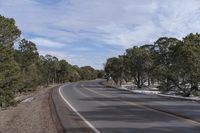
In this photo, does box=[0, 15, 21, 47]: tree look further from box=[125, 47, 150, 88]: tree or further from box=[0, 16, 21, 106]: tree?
box=[125, 47, 150, 88]: tree

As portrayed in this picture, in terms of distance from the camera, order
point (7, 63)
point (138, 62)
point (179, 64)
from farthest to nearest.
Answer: point (138, 62), point (179, 64), point (7, 63)

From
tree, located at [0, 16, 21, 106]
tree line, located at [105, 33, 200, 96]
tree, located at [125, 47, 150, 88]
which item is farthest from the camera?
tree, located at [125, 47, 150, 88]

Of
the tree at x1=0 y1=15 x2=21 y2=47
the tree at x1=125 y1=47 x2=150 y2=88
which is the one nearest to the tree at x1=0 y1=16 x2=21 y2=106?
the tree at x1=0 y1=15 x2=21 y2=47

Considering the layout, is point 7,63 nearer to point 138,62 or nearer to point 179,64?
point 179,64

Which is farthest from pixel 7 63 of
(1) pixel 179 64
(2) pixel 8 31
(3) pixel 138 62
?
(3) pixel 138 62

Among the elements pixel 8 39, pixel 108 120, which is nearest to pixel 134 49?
pixel 8 39

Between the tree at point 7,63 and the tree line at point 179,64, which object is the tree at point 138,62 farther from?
the tree at point 7,63

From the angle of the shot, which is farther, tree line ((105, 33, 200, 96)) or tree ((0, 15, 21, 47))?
tree line ((105, 33, 200, 96))

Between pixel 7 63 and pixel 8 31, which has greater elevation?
pixel 8 31

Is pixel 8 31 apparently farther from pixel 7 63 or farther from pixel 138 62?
pixel 138 62

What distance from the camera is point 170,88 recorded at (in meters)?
51.4

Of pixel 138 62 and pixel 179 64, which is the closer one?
pixel 179 64

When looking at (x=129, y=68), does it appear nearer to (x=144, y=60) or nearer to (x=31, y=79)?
(x=144, y=60)

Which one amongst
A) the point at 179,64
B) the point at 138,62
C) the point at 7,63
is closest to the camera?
the point at 7,63
